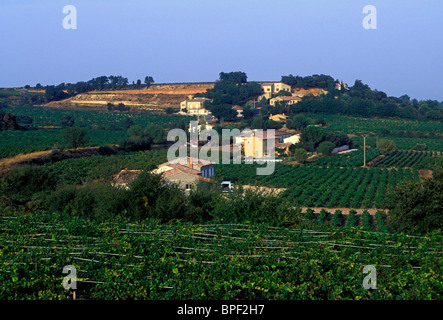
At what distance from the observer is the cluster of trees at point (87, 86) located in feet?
367

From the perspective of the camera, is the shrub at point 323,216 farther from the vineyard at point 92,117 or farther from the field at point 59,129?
the vineyard at point 92,117

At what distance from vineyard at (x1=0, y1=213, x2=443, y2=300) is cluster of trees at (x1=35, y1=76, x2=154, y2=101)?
106 metres

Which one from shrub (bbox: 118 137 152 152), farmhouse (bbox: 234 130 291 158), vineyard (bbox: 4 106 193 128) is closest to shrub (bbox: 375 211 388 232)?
farmhouse (bbox: 234 130 291 158)

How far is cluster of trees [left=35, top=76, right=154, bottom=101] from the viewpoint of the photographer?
11191cm

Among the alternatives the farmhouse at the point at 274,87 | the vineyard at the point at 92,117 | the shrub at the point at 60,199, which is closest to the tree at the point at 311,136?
the vineyard at the point at 92,117

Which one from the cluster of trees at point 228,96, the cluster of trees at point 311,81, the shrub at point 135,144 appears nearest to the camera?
the shrub at point 135,144

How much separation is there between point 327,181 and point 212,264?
96.2 feet

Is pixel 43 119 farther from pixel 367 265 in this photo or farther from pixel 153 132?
pixel 367 265

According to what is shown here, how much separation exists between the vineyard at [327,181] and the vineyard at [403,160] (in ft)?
10.0

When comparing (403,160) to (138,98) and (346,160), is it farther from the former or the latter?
(138,98)

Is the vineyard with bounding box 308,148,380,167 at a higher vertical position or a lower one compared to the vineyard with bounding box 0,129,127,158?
lower

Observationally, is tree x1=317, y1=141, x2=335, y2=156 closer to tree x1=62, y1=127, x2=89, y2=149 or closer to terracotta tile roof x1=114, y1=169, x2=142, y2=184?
tree x1=62, y1=127, x2=89, y2=149

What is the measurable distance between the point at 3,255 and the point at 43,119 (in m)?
74.3

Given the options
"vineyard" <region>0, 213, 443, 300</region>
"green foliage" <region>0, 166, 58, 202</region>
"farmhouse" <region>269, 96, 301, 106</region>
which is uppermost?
"farmhouse" <region>269, 96, 301, 106</region>
